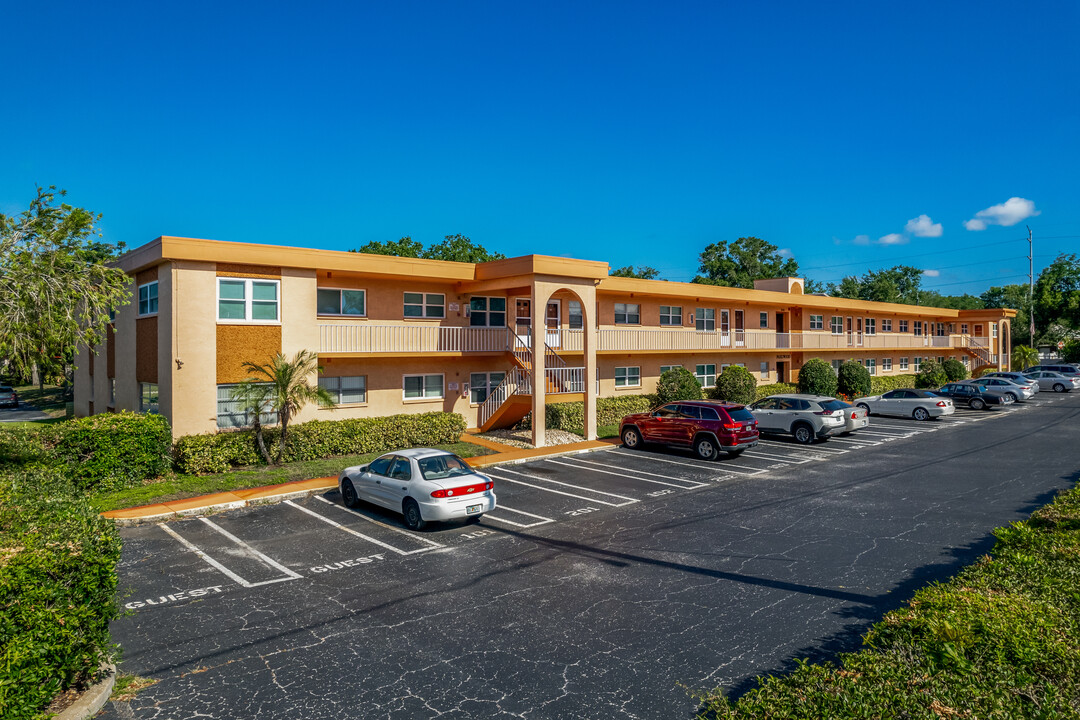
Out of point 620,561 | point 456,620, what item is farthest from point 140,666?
point 620,561

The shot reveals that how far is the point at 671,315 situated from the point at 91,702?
28.4 m

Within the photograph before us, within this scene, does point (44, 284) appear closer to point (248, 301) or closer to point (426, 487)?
point (248, 301)

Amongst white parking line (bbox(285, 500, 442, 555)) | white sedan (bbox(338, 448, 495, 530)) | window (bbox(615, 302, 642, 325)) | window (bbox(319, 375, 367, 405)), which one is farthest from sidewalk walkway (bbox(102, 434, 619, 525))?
window (bbox(615, 302, 642, 325))

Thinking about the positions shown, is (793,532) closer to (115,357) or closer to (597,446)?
(597,446)

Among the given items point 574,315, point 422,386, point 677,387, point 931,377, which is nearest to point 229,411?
point 422,386

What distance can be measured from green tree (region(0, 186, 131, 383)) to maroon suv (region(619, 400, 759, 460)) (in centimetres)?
1501

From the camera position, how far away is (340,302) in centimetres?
2194

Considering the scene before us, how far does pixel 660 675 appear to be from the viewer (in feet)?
22.4

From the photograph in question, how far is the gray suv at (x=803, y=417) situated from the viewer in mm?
22781

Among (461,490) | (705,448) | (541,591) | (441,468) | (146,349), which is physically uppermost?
(146,349)

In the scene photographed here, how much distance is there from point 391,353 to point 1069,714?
1888cm

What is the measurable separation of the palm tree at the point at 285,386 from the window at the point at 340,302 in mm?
2673

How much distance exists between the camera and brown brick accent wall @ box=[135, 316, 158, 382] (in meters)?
19.1

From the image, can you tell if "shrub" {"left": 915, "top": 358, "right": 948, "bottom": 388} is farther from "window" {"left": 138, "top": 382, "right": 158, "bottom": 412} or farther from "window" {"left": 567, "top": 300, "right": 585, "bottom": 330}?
"window" {"left": 138, "top": 382, "right": 158, "bottom": 412}
